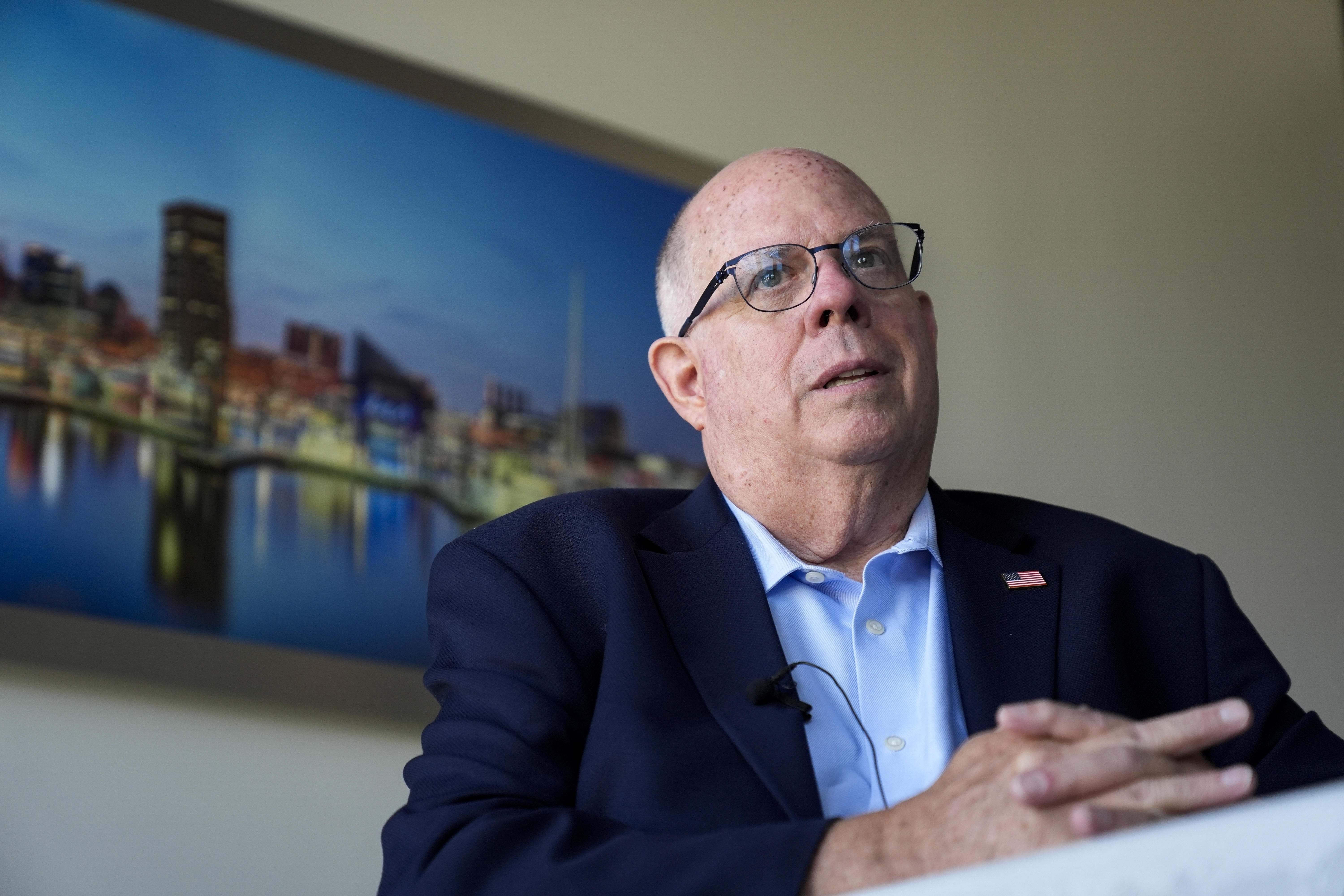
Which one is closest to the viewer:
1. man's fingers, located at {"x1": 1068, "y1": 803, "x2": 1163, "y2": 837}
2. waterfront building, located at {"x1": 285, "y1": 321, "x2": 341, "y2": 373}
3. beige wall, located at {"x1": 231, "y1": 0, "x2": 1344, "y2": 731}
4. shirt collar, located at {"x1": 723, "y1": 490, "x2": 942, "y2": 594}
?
man's fingers, located at {"x1": 1068, "y1": 803, "x2": 1163, "y2": 837}

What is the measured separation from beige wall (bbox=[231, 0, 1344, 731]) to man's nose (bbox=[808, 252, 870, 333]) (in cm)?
145

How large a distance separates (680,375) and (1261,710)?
0.99 m

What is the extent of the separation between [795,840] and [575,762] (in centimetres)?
39

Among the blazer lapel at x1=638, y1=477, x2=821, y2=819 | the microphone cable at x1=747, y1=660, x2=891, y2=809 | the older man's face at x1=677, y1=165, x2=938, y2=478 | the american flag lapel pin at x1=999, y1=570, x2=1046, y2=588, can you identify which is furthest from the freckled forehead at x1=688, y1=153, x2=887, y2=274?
the microphone cable at x1=747, y1=660, x2=891, y2=809

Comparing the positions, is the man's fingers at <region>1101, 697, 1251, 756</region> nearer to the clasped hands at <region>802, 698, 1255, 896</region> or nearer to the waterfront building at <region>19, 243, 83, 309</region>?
the clasped hands at <region>802, 698, 1255, 896</region>

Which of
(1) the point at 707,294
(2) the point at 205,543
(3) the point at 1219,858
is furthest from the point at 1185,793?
(2) the point at 205,543

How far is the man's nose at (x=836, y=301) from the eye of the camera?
1.66 m

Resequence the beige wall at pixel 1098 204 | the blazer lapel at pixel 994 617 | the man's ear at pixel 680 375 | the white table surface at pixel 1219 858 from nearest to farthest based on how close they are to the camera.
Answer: the white table surface at pixel 1219 858 < the blazer lapel at pixel 994 617 < the man's ear at pixel 680 375 < the beige wall at pixel 1098 204

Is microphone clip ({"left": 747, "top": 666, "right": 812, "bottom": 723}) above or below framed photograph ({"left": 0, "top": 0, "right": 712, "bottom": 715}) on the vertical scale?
below

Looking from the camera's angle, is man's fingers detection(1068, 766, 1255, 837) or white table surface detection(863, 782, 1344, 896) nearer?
white table surface detection(863, 782, 1344, 896)

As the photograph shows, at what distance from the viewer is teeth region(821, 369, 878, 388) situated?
163cm

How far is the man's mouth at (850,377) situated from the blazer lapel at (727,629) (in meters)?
0.25

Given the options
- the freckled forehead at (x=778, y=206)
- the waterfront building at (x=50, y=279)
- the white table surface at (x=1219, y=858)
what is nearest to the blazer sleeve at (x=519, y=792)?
the white table surface at (x=1219, y=858)

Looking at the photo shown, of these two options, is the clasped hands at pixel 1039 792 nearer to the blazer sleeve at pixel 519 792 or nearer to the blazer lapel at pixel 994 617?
the blazer sleeve at pixel 519 792
